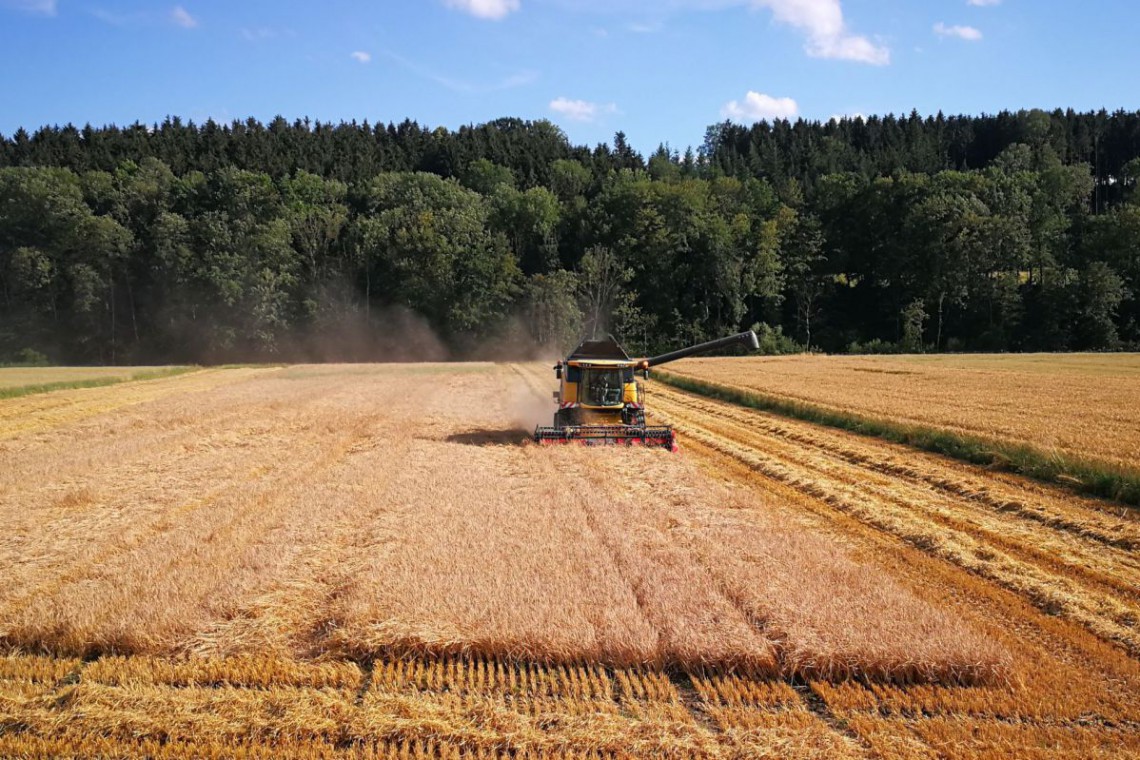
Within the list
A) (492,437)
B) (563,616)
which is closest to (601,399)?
(492,437)

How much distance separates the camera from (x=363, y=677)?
20.9ft

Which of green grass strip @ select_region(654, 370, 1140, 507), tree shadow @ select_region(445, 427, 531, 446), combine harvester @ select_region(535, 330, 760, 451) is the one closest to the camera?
green grass strip @ select_region(654, 370, 1140, 507)

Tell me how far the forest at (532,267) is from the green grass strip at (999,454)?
155 ft

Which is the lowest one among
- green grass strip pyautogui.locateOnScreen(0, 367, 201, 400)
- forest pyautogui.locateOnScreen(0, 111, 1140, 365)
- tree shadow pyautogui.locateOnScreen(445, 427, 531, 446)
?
tree shadow pyautogui.locateOnScreen(445, 427, 531, 446)

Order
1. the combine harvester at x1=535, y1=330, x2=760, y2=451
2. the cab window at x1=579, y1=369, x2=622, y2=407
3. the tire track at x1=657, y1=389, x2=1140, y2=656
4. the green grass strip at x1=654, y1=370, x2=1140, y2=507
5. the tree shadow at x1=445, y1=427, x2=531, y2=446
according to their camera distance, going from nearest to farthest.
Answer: the tire track at x1=657, y1=389, x2=1140, y2=656
the green grass strip at x1=654, y1=370, x2=1140, y2=507
the combine harvester at x1=535, y1=330, x2=760, y2=451
the tree shadow at x1=445, y1=427, x2=531, y2=446
the cab window at x1=579, y1=369, x2=622, y2=407

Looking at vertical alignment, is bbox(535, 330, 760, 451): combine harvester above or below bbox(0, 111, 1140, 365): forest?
below

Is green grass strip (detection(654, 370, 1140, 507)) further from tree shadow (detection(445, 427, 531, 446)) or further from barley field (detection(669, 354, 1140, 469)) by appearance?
tree shadow (detection(445, 427, 531, 446))

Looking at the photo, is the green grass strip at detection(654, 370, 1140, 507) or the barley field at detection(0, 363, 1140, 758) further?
the green grass strip at detection(654, 370, 1140, 507)

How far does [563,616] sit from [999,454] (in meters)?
12.3

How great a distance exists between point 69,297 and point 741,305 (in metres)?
64.6

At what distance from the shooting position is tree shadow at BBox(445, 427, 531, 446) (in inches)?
747

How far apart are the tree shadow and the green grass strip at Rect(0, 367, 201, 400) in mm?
25269

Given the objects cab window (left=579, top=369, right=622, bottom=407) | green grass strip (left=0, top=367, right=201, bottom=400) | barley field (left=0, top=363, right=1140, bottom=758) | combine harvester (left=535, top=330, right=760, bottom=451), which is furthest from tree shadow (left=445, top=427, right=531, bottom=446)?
green grass strip (left=0, top=367, right=201, bottom=400)

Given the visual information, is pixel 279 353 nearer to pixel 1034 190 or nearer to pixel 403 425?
pixel 403 425
